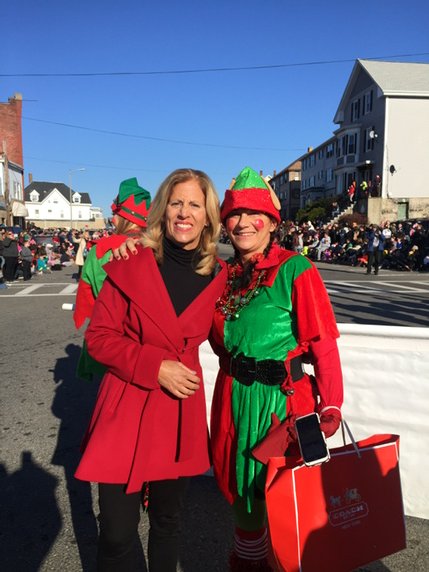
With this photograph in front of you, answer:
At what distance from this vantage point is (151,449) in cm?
181

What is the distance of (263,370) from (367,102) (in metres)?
41.6

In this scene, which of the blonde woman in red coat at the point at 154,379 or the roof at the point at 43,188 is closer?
the blonde woman in red coat at the point at 154,379

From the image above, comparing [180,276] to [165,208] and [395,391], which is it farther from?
[395,391]

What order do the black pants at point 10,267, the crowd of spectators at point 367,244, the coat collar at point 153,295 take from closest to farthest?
the coat collar at point 153,295 < the black pants at point 10,267 < the crowd of spectators at point 367,244

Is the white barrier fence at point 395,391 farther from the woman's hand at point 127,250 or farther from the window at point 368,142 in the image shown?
the window at point 368,142

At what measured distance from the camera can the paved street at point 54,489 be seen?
8.39 feet

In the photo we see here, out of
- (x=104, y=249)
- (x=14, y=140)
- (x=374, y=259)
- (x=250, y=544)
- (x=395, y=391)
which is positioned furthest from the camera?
(x=14, y=140)

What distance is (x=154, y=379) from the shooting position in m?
1.72

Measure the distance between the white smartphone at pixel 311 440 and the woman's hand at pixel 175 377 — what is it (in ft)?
1.36

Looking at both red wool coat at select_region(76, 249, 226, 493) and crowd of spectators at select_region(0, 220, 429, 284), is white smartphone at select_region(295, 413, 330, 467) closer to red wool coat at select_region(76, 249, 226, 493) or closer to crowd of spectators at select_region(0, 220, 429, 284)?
red wool coat at select_region(76, 249, 226, 493)

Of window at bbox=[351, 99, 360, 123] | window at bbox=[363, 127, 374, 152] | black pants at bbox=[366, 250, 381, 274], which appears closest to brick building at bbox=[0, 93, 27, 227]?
window at bbox=[351, 99, 360, 123]

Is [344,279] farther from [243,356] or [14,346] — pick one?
[243,356]

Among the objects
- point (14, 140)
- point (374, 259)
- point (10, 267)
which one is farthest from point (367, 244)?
point (14, 140)

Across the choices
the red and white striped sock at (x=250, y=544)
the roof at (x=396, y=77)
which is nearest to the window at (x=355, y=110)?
the roof at (x=396, y=77)
